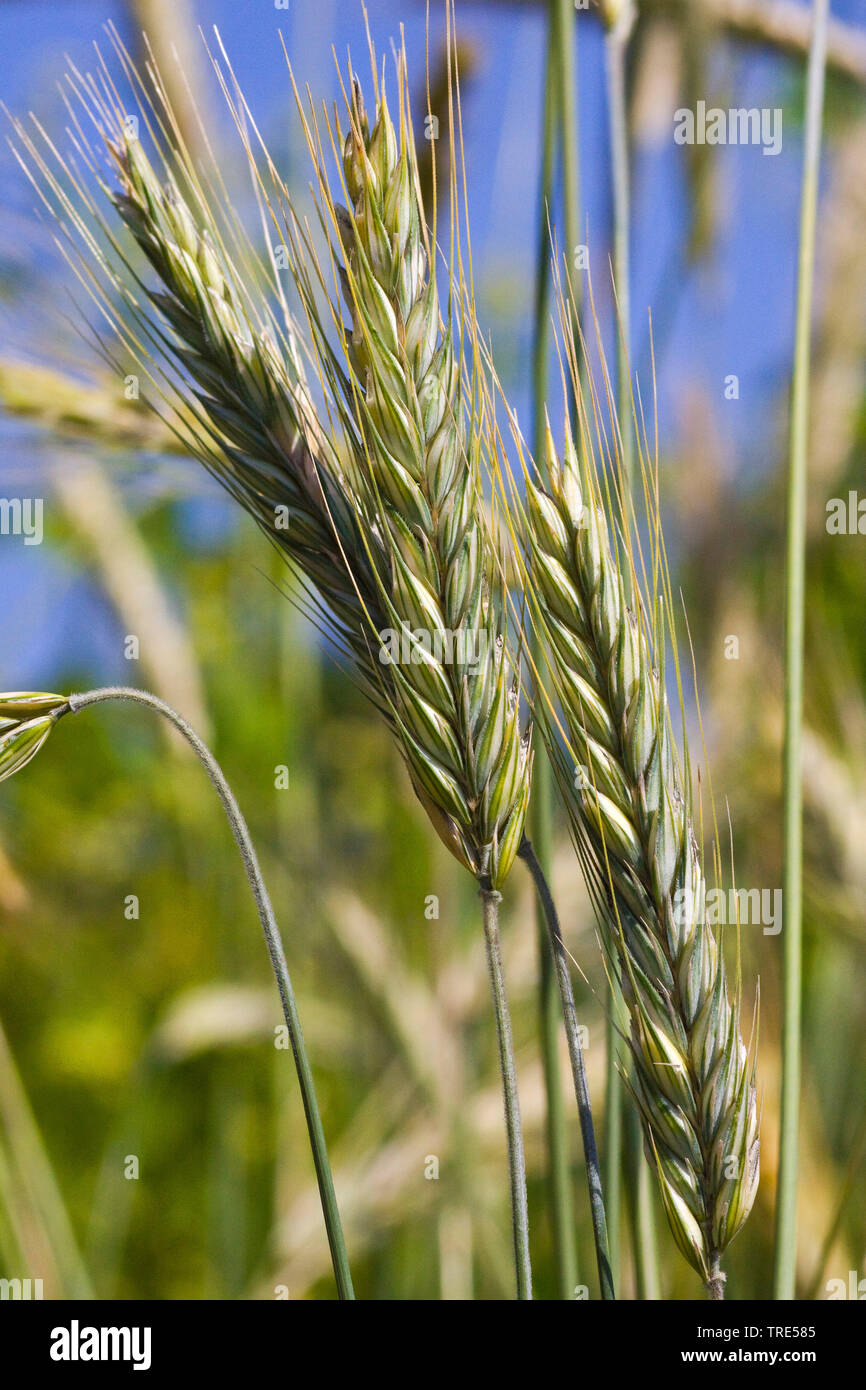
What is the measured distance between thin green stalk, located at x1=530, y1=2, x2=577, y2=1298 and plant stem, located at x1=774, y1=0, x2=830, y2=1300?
0.37 feet

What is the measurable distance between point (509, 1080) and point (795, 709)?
250 mm

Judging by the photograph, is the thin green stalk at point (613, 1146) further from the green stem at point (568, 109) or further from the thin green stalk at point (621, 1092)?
the green stem at point (568, 109)

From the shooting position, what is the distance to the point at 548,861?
0.54 meters

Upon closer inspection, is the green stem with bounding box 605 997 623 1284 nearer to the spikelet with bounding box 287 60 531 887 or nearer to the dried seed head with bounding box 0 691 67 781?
the spikelet with bounding box 287 60 531 887

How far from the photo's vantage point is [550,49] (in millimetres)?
533

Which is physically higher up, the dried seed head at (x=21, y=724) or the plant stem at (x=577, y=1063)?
the dried seed head at (x=21, y=724)

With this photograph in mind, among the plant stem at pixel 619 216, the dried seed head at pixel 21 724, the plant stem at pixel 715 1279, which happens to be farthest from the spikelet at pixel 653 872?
the dried seed head at pixel 21 724

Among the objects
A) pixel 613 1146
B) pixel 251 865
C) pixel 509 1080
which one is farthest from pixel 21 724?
pixel 613 1146

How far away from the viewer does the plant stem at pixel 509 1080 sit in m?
0.38

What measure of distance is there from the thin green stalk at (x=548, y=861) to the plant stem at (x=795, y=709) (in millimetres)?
113

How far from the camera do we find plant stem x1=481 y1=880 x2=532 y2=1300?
38 cm
